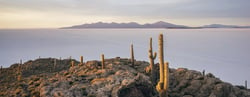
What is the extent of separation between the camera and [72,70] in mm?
25391

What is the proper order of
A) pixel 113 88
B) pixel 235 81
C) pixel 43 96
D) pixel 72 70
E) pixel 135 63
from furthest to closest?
pixel 235 81, pixel 135 63, pixel 72 70, pixel 113 88, pixel 43 96

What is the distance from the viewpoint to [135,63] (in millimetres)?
31297

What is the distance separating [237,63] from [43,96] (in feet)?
313

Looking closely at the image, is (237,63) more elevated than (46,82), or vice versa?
(46,82)

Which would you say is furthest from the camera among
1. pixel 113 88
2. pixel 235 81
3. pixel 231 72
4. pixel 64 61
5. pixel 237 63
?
pixel 237 63

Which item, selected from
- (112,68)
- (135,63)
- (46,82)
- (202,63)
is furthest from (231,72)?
(46,82)

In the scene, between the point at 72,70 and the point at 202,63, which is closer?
the point at 72,70

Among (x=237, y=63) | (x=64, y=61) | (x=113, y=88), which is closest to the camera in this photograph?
(x=113, y=88)

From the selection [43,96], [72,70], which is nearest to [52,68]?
[72,70]

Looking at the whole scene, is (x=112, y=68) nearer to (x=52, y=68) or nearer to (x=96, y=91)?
(x=96, y=91)

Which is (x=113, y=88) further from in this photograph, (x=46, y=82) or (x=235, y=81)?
(x=235, y=81)

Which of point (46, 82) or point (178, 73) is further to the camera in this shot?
point (178, 73)

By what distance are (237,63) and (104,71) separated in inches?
3517

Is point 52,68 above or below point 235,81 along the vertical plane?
above
